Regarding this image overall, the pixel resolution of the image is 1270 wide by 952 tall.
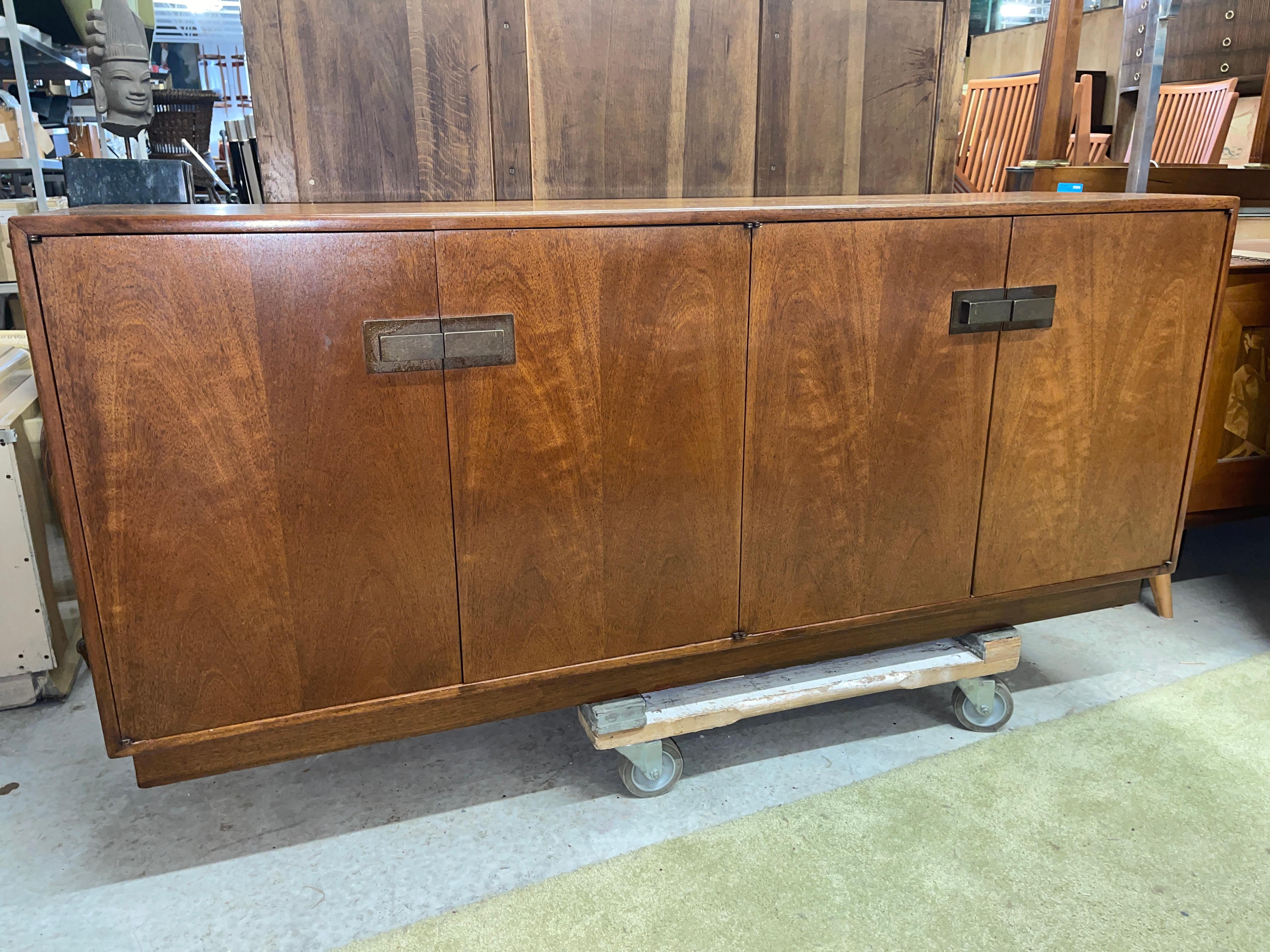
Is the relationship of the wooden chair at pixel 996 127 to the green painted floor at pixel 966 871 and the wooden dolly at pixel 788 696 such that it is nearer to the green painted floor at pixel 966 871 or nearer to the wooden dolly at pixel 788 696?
the wooden dolly at pixel 788 696

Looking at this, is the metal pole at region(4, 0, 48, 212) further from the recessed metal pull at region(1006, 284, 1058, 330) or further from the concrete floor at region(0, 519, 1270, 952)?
the recessed metal pull at region(1006, 284, 1058, 330)

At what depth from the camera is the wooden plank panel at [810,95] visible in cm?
182

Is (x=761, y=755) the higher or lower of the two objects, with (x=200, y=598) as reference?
lower

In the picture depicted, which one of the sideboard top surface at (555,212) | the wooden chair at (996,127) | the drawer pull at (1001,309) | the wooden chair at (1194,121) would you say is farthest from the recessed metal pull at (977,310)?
the wooden chair at (1194,121)

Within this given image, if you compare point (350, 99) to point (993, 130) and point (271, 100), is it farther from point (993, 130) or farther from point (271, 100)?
point (993, 130)

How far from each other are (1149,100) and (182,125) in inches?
206

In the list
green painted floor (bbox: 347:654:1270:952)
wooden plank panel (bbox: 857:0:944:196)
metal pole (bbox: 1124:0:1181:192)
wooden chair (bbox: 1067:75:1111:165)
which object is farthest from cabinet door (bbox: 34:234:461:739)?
wooden chair (bbox: 1067:75:1111:165)

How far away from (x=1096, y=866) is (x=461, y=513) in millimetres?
1064

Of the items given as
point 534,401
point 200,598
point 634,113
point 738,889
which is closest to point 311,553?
point 200,598

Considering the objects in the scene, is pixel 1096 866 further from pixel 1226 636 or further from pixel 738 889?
pixel 1226 636

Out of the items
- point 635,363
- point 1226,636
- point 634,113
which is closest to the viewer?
point 635,363

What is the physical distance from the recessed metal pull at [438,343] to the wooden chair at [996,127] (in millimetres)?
2708

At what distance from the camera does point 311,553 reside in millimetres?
1141

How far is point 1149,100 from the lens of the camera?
175cm
